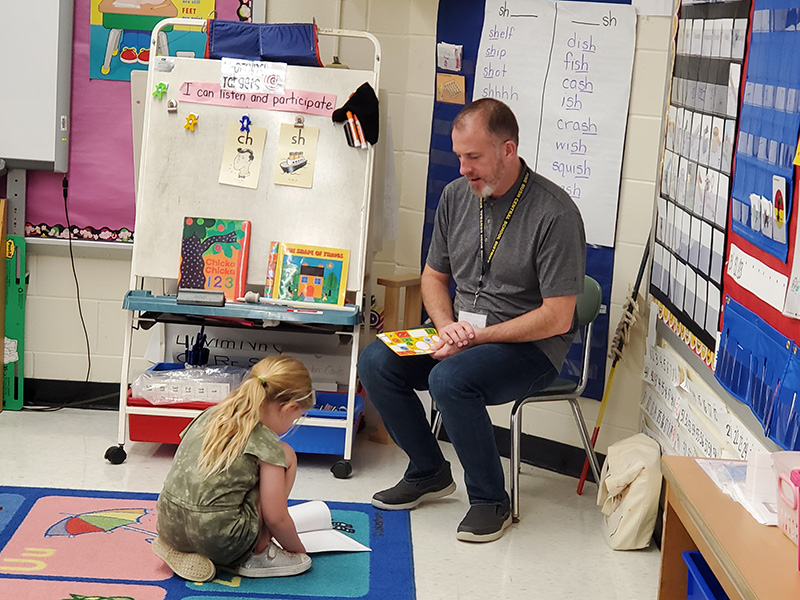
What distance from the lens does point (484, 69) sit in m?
3.57

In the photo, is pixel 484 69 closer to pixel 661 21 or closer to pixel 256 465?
pixel 661 21

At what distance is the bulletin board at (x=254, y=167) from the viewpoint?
3.34 m

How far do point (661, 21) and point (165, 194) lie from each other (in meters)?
1.76

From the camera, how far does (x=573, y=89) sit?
336 cm

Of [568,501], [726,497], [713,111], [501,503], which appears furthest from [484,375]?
[726,497]

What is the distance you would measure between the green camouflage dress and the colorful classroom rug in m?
0.11

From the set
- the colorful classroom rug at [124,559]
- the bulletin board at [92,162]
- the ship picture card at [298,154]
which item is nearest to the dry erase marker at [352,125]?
the ship picture card at [298,154]

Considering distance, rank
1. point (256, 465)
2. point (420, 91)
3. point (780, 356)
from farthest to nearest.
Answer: point (420, 91)
point (256, 465)
point (780, 356)

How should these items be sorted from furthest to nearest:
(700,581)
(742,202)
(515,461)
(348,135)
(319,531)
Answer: (348,135) < (515,461) < (319,531) < (742,202) < (700,581)

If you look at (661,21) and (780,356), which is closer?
(780,356)

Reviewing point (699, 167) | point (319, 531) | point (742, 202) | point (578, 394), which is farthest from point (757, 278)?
point (319, 531)

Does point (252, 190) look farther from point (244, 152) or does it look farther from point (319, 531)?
point (319, 531)

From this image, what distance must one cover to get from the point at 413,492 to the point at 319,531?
0.40 meters

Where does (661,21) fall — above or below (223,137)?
above
